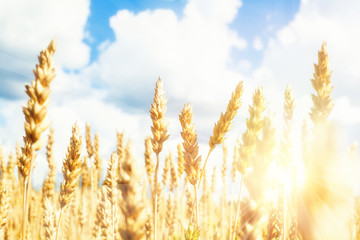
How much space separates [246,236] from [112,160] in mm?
1541

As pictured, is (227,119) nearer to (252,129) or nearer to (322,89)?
(252,129)

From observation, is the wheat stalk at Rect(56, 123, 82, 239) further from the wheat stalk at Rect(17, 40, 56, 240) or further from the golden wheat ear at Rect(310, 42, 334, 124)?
the golden wheat ear at Rect(310, 42, 334, 124)

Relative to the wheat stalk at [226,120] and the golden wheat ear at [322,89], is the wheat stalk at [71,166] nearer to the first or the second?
the wheat stalk at [226,120]

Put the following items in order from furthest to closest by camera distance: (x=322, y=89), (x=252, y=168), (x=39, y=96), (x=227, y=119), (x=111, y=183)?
1. (x=111, y=183)
2. (x=227, y=119)
3. (x=322, y=89)
4. (x=39, y=96)
5. (x=252, y=168)

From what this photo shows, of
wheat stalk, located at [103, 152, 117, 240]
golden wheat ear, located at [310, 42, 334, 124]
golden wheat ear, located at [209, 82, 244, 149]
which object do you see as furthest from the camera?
wheat stalk, located at [103, 152, 117, 240]

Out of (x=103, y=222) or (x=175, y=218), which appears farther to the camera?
(x=175, y=218)

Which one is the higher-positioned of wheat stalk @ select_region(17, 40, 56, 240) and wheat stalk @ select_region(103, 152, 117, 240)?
wheat stalk @ select_region(17, 40, 56, 240)

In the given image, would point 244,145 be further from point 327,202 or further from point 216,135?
point 327,202

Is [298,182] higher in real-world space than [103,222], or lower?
higher

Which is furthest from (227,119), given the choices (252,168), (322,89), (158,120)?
(252,168)

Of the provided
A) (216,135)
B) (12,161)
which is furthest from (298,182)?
(12,161)

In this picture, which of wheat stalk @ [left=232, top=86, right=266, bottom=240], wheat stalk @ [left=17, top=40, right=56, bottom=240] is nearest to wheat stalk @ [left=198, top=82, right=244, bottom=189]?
wheat stalk @ [left=232, top=86, right=266, bottom=240]

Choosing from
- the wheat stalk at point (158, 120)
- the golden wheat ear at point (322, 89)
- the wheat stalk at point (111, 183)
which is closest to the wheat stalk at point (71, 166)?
the wheat stalk at point (111, 183)

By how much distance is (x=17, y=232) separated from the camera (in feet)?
16.2
